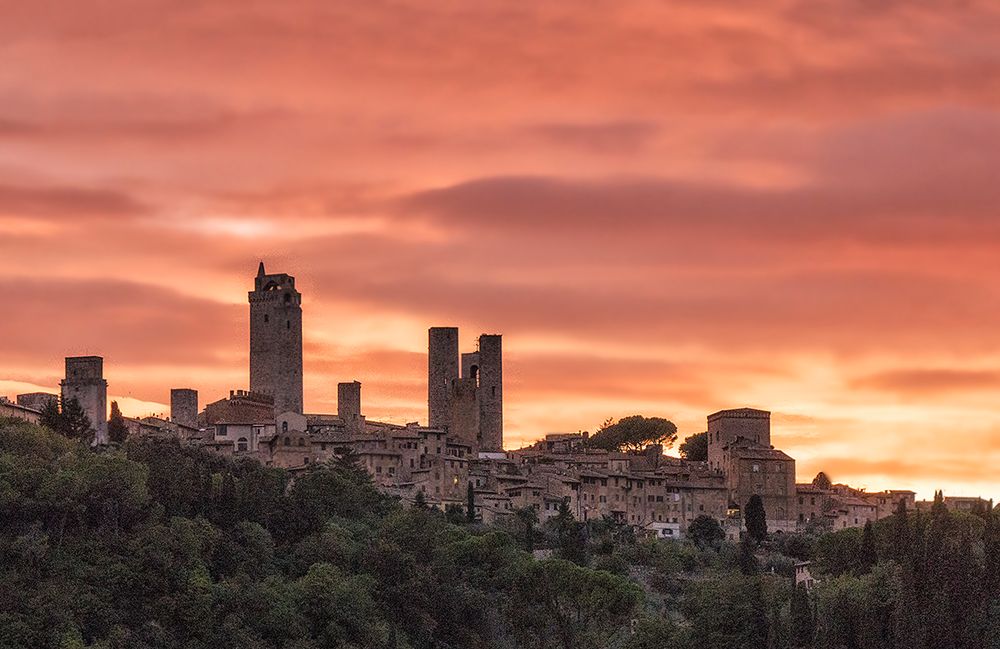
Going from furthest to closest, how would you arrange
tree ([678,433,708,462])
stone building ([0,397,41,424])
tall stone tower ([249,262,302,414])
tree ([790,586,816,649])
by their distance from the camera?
tree ([678,433,708,462]), tall stone tower ([249,262,302,414]), stone building ([0,397,41,424]), tree ([790,586,816,649])

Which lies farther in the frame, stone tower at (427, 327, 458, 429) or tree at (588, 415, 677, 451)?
tree at (588, 415, 677, 451)

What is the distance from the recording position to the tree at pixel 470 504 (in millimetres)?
90344

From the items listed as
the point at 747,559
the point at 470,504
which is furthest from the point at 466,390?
the point at 747,559

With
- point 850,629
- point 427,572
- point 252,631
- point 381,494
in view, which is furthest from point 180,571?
point 850,629

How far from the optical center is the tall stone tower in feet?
318

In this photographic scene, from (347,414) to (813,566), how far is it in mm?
20783

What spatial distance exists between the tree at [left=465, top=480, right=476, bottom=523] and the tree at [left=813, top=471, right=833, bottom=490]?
21.1 m

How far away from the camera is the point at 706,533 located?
94.2m

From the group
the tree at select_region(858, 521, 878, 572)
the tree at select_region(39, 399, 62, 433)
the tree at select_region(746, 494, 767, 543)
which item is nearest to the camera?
the tree at select_region(39, 399, 62, 433)

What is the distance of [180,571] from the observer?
245 ft

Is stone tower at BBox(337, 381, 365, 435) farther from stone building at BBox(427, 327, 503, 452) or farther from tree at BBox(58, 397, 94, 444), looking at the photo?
tree at BBox(58, 397, 94, 444)

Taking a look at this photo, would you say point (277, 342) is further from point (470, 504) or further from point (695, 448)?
point (695, 448)

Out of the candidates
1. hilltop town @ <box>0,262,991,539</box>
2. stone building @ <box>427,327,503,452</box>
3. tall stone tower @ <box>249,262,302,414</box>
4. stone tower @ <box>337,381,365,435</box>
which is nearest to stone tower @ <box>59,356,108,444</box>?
hilltop town @ <box>0,262,991,539</box>

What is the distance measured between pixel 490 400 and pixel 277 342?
955 cm
